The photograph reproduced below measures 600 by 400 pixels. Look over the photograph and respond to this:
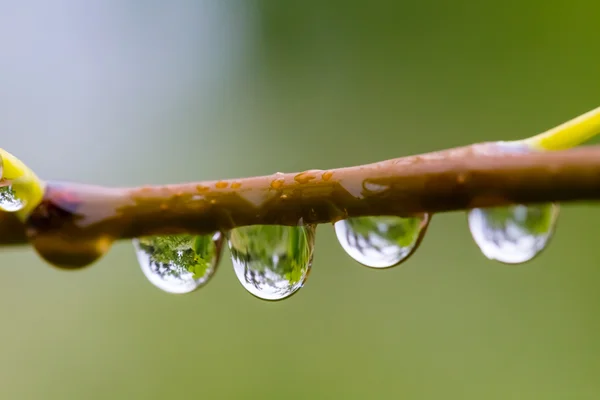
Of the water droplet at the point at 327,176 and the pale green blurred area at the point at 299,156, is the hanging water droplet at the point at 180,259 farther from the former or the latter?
the pale green blurred area at the point at 299,156

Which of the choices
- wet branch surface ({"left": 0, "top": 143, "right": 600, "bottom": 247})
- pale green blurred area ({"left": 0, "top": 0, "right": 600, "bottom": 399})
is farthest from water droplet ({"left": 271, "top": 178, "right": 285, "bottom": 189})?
pale green blurred area ({"left": 0, "top": 0, "right": 600, "bottom": 399})

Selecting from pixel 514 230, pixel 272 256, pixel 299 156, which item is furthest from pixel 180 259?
pixel 299 156

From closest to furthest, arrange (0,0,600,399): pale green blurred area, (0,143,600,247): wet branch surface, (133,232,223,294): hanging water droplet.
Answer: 1. (0,143,600,247): wet branch surface
2. (133,232,223,294): hanging water droplet
3. (0,0,600,399): pale green blurred area

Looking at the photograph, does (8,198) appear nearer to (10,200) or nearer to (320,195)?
(10,200)

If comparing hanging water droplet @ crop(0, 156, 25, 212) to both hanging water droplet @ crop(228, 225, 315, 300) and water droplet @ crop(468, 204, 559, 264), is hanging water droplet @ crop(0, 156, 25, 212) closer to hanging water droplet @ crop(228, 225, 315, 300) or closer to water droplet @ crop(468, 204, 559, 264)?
hanging water droplet @ crop(228, 225, 315, 300)

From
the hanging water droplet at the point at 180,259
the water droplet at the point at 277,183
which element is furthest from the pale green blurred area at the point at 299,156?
the water droplet at the point at 277,183

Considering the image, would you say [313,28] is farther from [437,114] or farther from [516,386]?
[516,386]

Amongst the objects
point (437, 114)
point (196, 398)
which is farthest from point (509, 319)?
point (196, 398)

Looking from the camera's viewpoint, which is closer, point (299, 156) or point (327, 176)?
point (327, 176)
